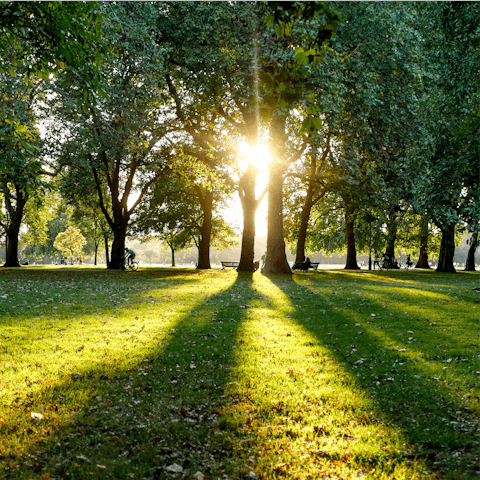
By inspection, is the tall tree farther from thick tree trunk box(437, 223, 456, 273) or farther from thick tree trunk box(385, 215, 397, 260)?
thick tree trunk box(437, 223, 456, 273)

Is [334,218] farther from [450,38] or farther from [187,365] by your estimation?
[187,365]

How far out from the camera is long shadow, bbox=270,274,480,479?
453 centimetres

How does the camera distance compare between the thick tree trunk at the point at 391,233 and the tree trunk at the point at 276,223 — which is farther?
the thick tree trunk at the point at 391,233

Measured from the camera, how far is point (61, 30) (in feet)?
26.1

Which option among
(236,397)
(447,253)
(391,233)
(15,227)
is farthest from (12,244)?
(447,253)

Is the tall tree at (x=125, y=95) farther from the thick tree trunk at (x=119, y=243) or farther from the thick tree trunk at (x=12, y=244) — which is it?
the thick tree trunk at (x=12, y=244)

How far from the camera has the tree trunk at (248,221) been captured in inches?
1201

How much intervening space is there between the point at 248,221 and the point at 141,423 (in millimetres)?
26724

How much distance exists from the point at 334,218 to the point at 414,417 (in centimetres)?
4626

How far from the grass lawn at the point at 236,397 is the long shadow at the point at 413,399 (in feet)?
0.08

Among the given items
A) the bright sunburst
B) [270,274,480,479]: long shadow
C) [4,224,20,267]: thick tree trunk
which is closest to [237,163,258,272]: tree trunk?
the bright sunburst

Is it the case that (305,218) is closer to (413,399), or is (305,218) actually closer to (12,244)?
(12,244)

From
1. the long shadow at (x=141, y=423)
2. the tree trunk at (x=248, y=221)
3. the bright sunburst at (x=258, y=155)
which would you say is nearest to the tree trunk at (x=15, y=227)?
the tree trunk at (x=248, y=221)

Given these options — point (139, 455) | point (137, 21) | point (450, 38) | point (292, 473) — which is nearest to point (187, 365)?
point (139, 455)
